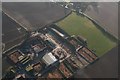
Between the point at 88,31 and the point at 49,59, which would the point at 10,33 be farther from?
the point at 88,31

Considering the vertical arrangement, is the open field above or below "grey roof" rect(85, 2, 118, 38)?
below

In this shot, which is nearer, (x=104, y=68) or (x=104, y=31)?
(x=104, y=68)

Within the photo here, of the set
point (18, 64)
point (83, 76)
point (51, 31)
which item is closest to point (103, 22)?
point (51, 31)

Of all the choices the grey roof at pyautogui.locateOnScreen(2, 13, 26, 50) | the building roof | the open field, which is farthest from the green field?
the grey roof at pyautogui.locateOnScreen(2, 13, 26, 50)

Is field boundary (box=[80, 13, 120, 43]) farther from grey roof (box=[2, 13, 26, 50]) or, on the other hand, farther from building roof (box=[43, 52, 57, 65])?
grey roof (box=[2, 13, 26, 50])

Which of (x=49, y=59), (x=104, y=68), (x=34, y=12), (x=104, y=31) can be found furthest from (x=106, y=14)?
(x=49, y=59)

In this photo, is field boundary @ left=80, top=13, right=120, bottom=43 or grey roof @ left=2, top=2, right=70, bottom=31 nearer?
field boundary @ left=80, top=13, right=120, bottom=43

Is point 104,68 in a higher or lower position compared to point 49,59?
Answer: lower

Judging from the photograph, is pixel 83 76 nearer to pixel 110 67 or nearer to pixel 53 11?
pixel 110 67

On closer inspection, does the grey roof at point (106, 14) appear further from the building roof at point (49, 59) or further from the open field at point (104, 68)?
the building roof at point (49, 59)
